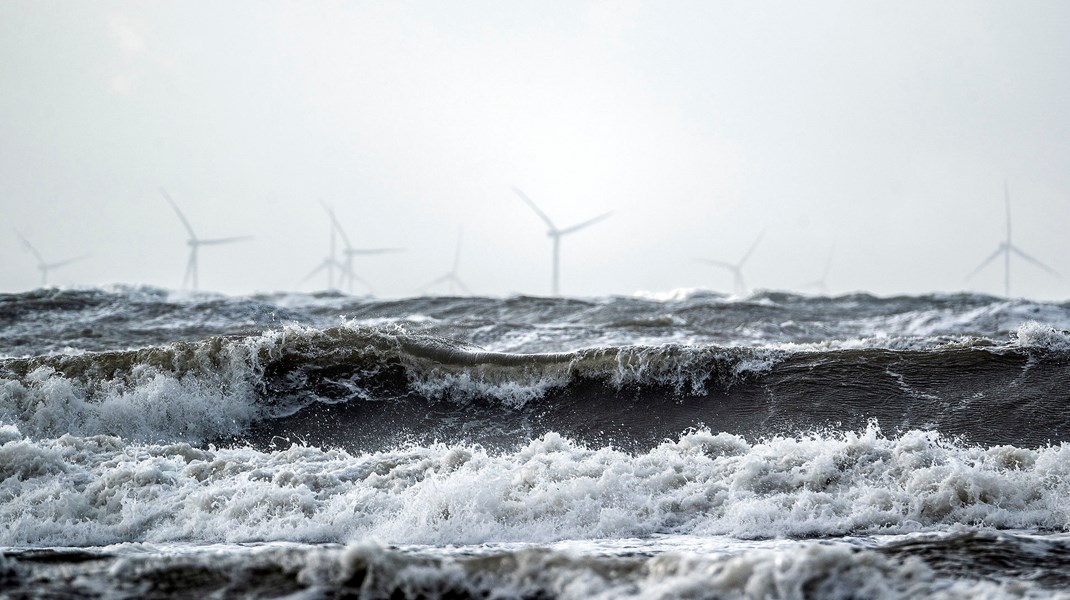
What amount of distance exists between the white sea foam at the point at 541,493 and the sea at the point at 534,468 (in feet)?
0.08

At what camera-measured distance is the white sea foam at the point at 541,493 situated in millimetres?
6477

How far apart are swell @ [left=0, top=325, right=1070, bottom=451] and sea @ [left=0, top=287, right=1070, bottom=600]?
0.12 ft

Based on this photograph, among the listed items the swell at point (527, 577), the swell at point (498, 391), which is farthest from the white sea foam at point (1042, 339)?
the swell at point (527, 577)

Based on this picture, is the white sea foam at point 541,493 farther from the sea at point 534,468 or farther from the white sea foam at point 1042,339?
the white sea foam at point 1042,339

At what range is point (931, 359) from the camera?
11.3 meters

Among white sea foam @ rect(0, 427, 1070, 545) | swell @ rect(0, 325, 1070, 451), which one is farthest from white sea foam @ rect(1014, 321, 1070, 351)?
white sea foam @ rect(0, 427, 1070, 545)

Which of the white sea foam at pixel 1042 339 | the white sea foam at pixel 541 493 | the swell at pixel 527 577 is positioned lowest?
the white sea foam at pixel 541 493

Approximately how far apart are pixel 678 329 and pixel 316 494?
35.6 feet

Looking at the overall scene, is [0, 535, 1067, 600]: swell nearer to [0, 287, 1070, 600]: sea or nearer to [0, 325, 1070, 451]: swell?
[0, 287, 1070, 600]: sea

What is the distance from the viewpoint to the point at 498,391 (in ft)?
37.5

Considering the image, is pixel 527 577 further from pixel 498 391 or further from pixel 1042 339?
pixel 1042 339

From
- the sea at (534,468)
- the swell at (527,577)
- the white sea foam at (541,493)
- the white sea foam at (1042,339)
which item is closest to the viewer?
the swell at (527,577)

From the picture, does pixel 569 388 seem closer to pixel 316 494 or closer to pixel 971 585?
pixel 316 494

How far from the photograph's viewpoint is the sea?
177 inches
